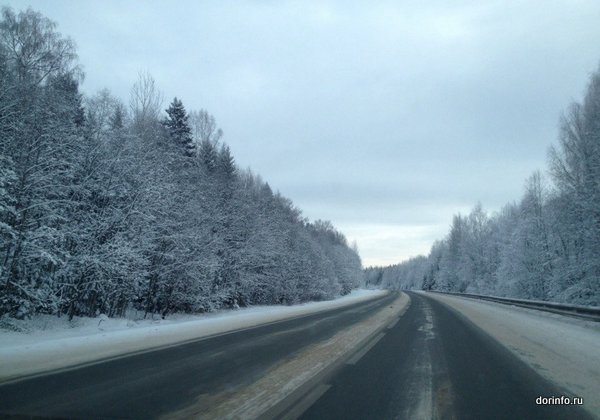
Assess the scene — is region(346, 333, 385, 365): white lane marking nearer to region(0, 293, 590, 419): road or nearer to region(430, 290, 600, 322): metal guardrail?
region(0, 293, 590, 419): road

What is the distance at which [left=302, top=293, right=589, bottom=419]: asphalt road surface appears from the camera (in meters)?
5.01

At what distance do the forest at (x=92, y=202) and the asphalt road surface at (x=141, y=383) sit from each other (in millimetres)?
6505

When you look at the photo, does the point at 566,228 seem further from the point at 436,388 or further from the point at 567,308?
the point at 436,388

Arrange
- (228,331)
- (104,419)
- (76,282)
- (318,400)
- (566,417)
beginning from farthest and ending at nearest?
(76,282) → (228,331) → (318,400) → (566,417) → (104,419)

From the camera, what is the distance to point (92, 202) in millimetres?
15797

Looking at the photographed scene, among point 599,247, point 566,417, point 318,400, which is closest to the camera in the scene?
point 566,417

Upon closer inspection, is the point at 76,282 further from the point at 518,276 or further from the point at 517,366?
the point at 518,276

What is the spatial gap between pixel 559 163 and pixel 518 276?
15.9 meters

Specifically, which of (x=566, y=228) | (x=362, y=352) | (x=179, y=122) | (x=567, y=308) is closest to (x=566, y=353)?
(x=362, y=352)

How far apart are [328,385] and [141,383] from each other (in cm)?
302

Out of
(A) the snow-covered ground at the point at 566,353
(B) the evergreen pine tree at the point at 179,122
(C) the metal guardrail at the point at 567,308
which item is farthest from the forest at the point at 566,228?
(B) the evergreen pine tree at the point at 179,122

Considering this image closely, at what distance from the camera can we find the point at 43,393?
18.0ft

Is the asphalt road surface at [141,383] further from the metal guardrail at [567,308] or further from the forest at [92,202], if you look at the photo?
the metal guardrail at [567,308]

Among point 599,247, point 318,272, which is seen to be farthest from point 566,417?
point 318,272
